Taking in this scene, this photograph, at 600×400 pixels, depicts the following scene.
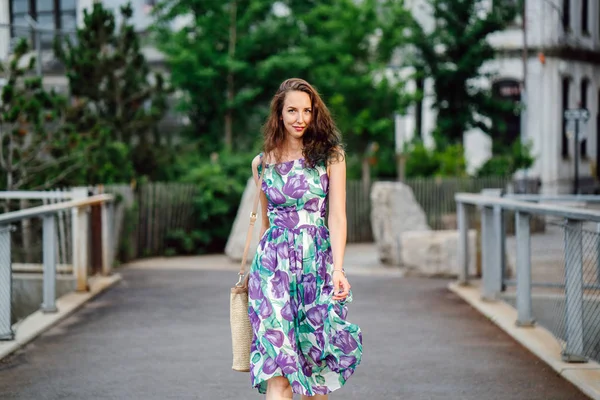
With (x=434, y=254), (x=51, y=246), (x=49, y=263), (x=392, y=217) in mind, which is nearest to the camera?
(x=51, y=246)

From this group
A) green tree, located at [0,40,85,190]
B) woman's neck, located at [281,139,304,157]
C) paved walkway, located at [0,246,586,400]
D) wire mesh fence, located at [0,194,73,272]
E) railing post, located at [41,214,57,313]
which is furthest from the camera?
green tree, located at [0,40,85,190]

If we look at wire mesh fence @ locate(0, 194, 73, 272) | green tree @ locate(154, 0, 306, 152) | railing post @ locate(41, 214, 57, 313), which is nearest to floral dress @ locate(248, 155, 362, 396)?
railing post @ locate(41, 214, 57, 313)

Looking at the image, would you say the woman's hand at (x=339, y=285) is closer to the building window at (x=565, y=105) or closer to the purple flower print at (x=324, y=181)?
the purple flower print at (x=324, y=181)

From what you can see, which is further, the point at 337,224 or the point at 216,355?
the point at 216,355

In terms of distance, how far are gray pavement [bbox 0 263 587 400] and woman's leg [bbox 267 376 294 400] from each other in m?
1.46

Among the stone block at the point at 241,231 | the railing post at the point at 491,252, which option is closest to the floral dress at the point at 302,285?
the railing post at the point at 491,252

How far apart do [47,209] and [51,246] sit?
0.39 m

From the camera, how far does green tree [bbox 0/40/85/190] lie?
14281 millimetres

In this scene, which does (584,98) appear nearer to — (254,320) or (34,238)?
(34,238)

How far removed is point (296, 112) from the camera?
4.99 metres

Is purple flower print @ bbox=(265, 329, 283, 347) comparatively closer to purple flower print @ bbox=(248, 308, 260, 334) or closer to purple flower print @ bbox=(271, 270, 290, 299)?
purple flower print @ bbox=(248, 308, 260, 334)

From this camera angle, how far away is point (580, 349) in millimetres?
7176

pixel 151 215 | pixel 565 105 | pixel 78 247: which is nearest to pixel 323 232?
pixel 78 247

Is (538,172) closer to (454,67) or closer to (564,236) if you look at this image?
(454,67)
